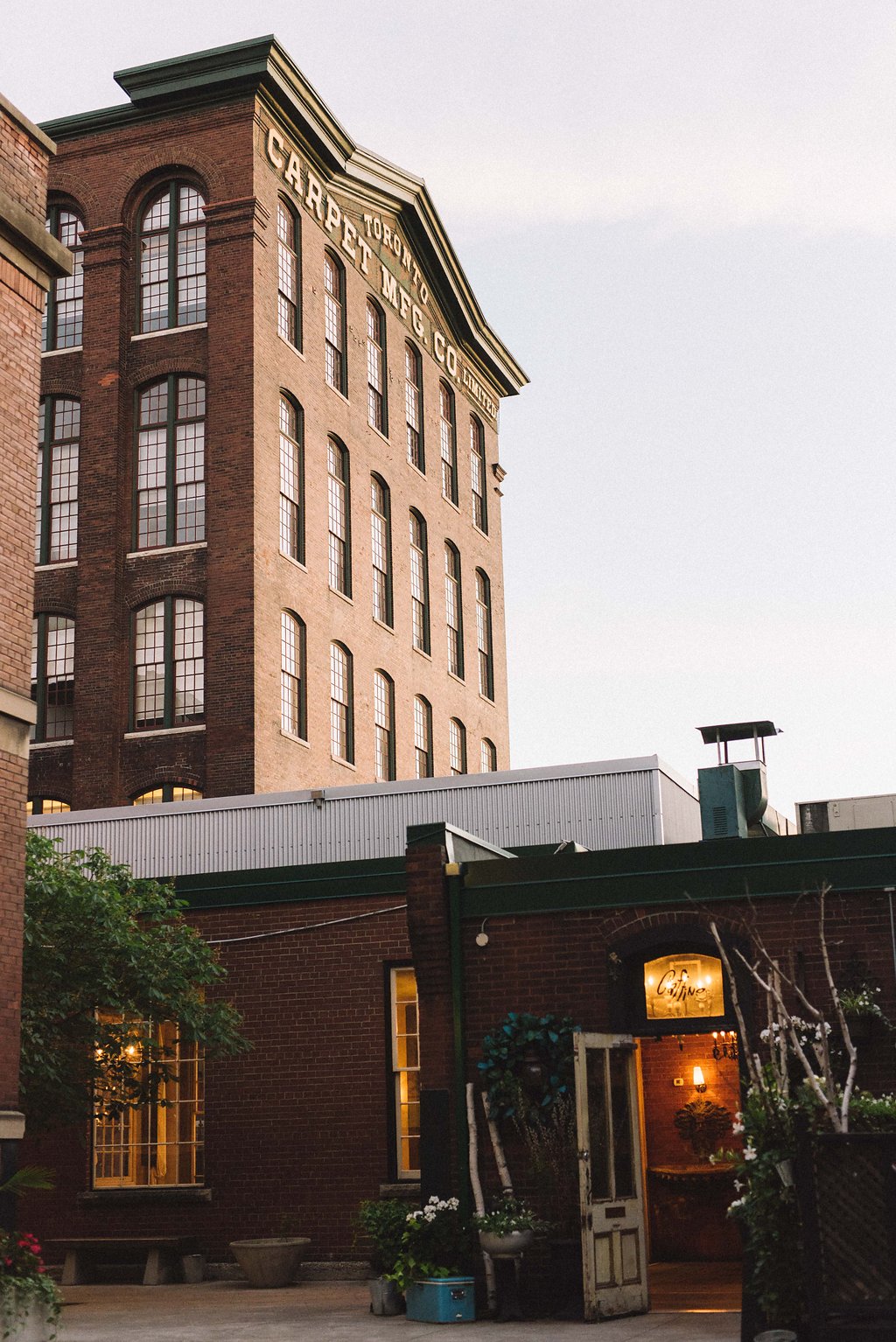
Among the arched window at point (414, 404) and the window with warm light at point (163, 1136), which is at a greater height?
the arched window at point (414, 404)

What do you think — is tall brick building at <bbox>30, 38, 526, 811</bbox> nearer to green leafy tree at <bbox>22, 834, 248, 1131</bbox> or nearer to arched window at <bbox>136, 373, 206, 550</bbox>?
arched window at <bbox>136, 373, 206, 550</bbox>

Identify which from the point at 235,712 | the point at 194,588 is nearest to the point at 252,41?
the point at 194,588

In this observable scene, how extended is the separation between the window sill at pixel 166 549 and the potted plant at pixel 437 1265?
1762cm

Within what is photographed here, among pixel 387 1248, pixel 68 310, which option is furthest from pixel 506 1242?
pixel 68 310

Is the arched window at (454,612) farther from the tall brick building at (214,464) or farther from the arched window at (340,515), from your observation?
the arched window at (340,515)

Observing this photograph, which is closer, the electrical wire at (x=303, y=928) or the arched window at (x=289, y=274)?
the electrical wire at (x=303, y=928)

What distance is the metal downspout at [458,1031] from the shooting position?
49.9ft

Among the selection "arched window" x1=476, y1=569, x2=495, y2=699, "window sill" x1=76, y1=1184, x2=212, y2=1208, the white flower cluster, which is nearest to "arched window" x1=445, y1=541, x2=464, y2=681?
"arched window" x1=476, y1=569, x2=495, y2=699

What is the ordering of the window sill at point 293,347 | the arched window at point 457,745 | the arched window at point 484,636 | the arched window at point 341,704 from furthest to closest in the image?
the arched window at point 484,636 → the arched window at point 457,745 → the arched window at point 341,704 → the window sill at point 293,347

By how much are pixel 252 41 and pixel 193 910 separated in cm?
1891

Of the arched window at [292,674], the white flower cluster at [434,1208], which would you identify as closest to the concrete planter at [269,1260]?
the white flower cluster at [434,1208]

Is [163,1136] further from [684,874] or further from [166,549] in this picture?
[166,549]

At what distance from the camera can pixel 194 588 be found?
98.7ft

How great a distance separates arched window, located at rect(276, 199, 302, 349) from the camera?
32.5 m
